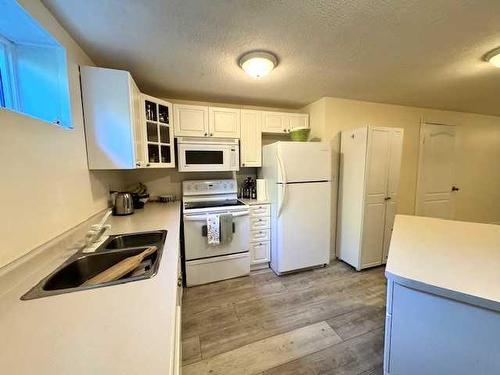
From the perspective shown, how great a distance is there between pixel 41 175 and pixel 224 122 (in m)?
1.91

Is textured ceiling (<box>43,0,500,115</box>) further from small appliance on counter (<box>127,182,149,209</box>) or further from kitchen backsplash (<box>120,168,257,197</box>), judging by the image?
small appliance on counter (<box>127,182,149,209</box>)

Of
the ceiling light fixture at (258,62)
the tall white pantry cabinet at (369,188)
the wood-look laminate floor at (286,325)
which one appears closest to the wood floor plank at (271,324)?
the wood-look laminate floor at (286,325)

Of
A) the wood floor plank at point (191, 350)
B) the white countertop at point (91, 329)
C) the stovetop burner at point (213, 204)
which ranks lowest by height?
the wood floor plank at point (191, 350)

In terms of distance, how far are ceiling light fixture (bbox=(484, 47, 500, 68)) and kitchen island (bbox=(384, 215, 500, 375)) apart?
1.57 m

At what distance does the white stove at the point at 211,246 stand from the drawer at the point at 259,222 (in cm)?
14

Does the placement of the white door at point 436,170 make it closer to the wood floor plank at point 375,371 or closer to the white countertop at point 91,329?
the wood floor plank at point 375,371

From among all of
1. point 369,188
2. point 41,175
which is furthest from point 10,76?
point 369,188

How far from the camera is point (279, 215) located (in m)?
2.45

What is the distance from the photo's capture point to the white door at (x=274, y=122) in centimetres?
283

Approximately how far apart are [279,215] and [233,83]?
1.60 meters

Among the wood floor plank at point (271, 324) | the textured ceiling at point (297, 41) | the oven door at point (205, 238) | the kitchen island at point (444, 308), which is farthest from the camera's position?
the oven door at point (205, 238)

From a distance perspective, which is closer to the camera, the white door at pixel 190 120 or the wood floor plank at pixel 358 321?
the wood floor plank at pixel 358 321

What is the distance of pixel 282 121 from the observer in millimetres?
2916

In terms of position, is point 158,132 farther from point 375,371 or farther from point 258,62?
point 375,371
